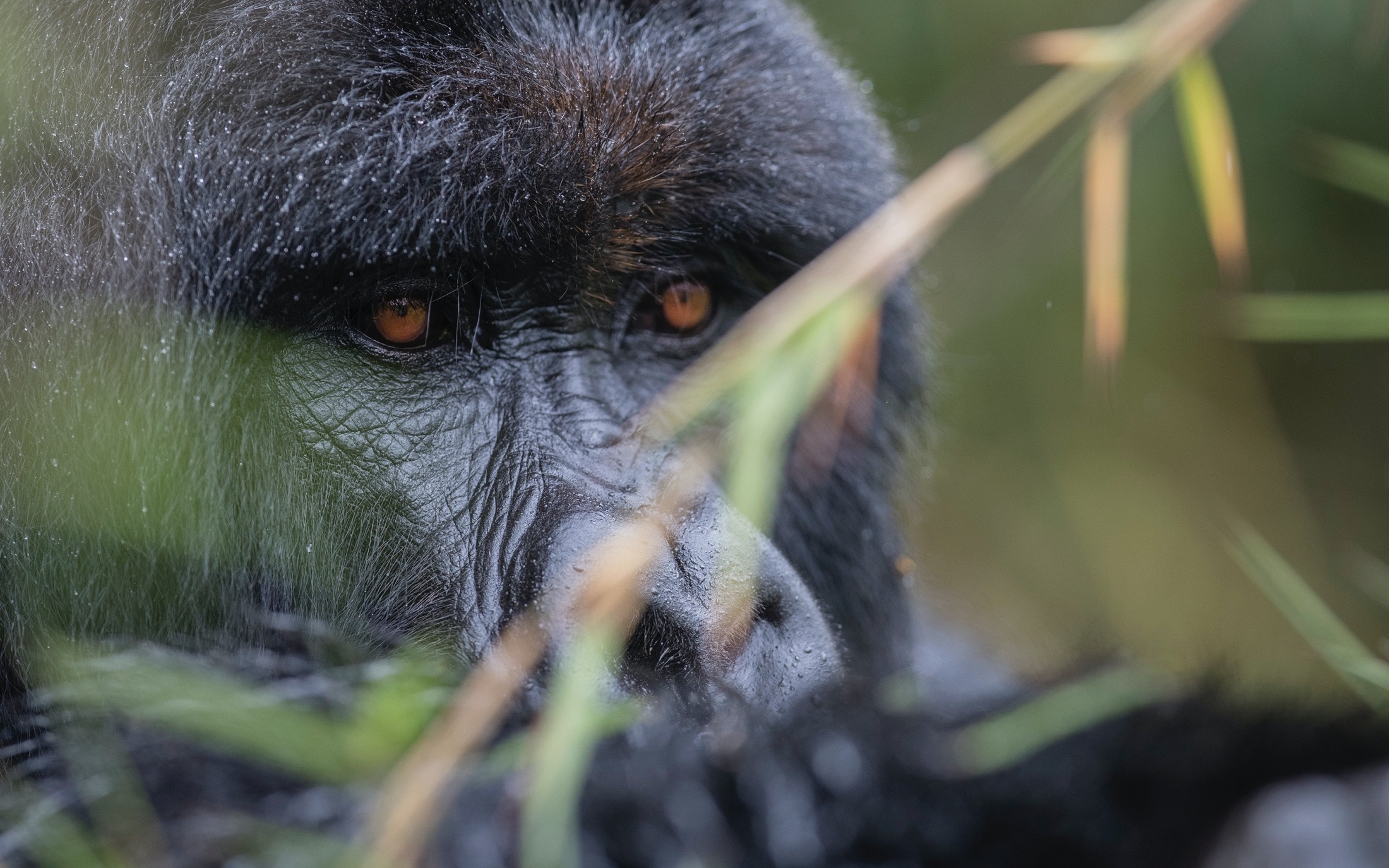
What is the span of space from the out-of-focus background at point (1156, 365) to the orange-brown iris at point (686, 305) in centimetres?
254

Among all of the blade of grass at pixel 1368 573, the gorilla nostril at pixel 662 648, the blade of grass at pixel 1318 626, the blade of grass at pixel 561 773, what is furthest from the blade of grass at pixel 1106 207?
the blade of grass at pixel 1368 573

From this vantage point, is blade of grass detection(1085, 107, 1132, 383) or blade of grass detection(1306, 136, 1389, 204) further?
blade of grass detection(1306, 136, 1389, 204)

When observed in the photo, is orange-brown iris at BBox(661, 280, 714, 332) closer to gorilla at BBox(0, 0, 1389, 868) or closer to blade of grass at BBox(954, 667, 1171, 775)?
gorilla at BBox(0, 0, 1389, 868)

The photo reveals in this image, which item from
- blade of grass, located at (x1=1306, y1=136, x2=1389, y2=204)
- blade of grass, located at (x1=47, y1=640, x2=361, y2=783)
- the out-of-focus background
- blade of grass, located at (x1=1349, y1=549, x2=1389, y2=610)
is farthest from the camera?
the out-of-focus background

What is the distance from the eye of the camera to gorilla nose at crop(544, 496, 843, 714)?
61.7 inches

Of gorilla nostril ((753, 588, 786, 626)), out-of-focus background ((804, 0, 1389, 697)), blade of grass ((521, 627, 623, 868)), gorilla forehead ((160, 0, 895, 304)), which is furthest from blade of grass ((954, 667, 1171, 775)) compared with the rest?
out-of-focus background ((804, 0, 1389, 697))

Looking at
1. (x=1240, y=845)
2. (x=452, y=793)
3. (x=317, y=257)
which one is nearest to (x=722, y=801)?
(x=452, y=793)

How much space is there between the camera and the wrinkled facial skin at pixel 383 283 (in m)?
1.65

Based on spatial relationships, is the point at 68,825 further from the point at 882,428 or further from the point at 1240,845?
the point at 882,428

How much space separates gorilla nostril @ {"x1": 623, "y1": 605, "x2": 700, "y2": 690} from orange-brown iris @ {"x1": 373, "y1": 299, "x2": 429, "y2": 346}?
20.5 inches

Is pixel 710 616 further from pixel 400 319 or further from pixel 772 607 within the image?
pixel 400 319

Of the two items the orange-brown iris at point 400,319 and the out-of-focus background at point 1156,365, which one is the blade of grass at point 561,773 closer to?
the orange-brown iris at point 400,319

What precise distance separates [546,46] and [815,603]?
85cm

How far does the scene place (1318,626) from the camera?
173cm
